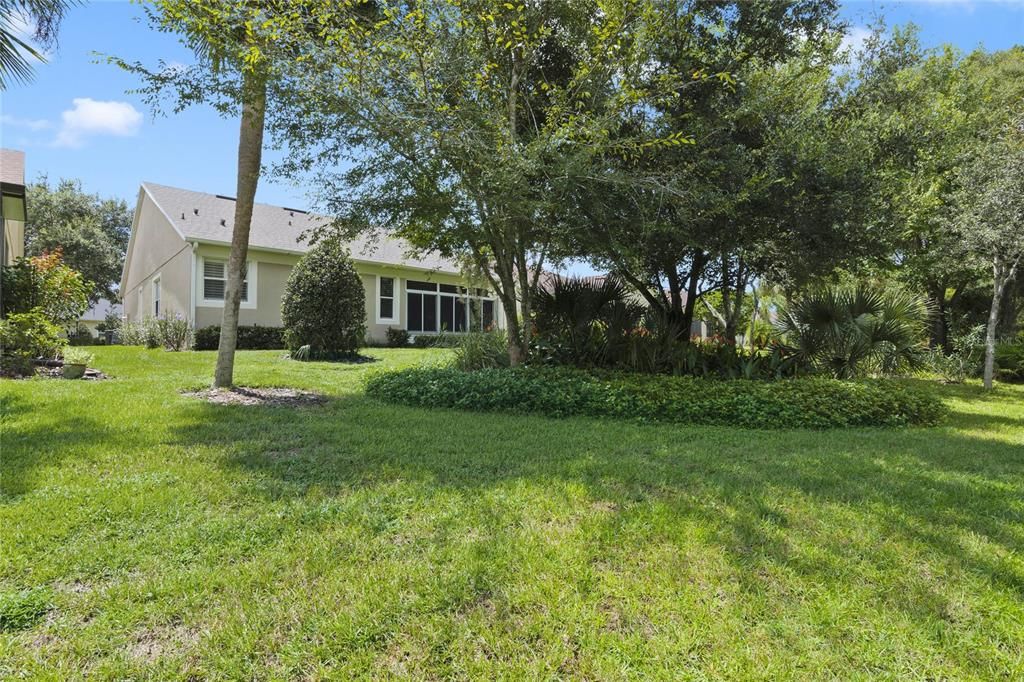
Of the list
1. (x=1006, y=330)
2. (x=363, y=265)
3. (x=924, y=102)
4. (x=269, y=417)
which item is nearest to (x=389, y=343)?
(x=363, y=265)

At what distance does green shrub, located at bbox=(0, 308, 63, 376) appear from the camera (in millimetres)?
8023

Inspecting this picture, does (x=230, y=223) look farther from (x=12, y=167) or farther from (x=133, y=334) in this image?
(x=12, y=167)

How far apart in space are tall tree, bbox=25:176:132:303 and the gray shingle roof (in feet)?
41.6

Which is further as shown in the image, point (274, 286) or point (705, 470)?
point (274, 286)

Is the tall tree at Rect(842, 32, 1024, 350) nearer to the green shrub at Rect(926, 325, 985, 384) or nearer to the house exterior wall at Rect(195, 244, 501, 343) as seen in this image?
the green shrub at Rect(926, 325, 985, 384)

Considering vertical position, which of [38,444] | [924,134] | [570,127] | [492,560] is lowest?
[492,560]

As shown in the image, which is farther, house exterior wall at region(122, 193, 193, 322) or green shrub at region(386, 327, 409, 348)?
green shrub at region(386, 327, 409, 348)

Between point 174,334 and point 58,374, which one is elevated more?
point 174,334

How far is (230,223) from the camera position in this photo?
684 inches

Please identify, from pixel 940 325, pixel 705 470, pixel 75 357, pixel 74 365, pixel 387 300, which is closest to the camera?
pixel 705 470

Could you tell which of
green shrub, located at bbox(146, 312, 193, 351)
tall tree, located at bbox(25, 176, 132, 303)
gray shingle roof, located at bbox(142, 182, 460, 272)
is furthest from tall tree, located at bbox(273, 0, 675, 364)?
tall tree, located at bbox(25, 176, 132, 303)

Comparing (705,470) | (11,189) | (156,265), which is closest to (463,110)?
(705,470)

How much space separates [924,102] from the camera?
11523mm

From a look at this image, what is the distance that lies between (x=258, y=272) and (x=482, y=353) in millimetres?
10747
